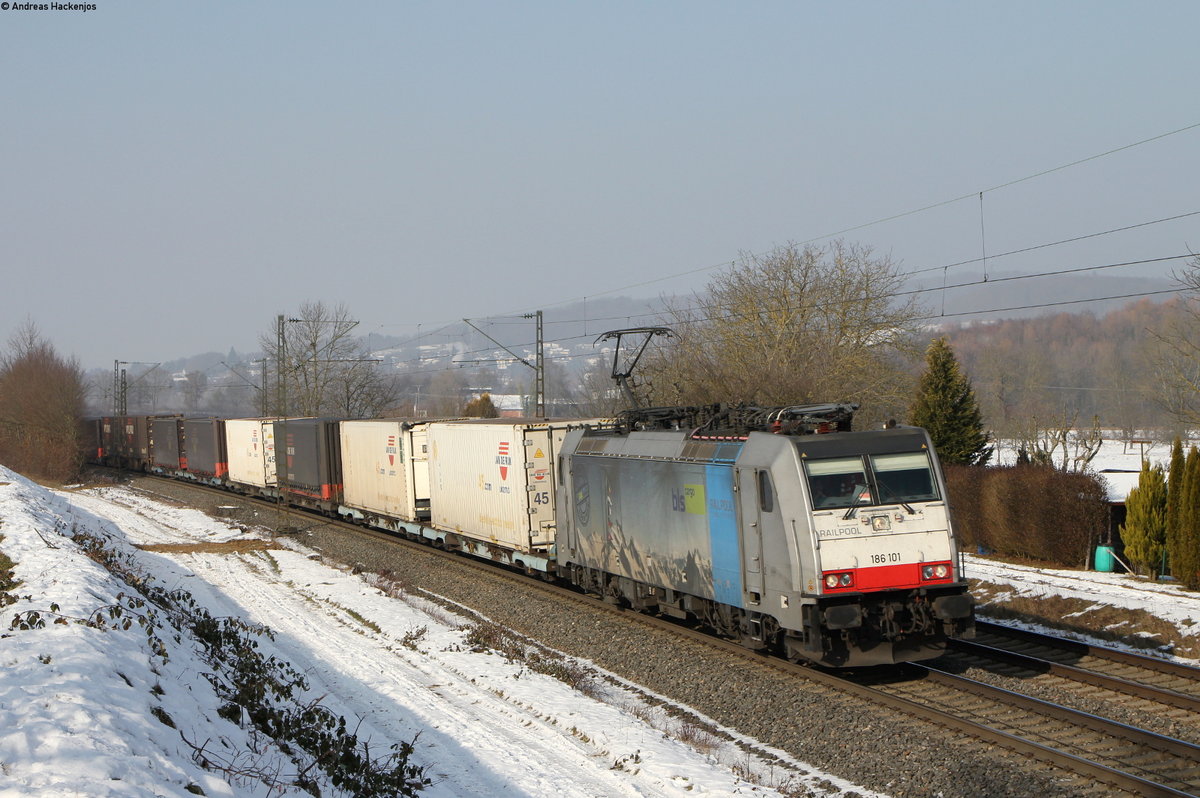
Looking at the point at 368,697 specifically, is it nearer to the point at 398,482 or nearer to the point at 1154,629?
the point at 1154,629

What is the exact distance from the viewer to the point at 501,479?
2067 centimetres

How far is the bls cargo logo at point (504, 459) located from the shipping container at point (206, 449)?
1041 inches

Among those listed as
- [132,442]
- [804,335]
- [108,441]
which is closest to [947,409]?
[804,335]

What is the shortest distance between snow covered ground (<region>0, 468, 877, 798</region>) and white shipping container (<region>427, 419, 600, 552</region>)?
8.91 ft

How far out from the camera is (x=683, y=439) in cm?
1434

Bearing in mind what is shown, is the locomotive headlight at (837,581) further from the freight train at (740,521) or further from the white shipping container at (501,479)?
the white shipping container at (501,479)

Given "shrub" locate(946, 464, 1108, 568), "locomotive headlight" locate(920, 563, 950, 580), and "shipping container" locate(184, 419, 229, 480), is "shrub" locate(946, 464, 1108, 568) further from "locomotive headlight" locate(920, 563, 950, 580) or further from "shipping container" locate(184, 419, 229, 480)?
"shipping container" locate(184, 419, 229, 480)

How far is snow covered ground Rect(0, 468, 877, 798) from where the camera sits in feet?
22.1

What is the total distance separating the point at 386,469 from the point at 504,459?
7.54 meters

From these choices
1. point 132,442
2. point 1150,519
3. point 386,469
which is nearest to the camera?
point 1150,519

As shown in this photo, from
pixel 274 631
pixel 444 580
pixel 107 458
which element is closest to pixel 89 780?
pixel 274 631

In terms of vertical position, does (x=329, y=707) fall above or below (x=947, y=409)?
below

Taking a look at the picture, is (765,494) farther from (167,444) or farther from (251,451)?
(167,444)

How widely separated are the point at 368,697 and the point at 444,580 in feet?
30.2
